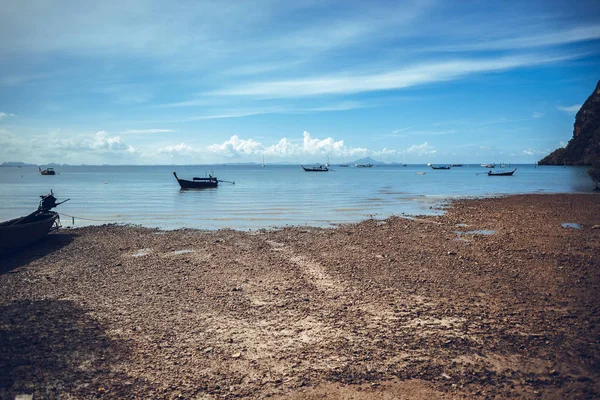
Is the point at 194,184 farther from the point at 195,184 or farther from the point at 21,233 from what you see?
the point at 21,233

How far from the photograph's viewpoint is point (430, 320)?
8.26 metres

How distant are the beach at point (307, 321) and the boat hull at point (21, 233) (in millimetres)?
601

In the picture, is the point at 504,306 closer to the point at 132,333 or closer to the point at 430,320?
the point at 430,320

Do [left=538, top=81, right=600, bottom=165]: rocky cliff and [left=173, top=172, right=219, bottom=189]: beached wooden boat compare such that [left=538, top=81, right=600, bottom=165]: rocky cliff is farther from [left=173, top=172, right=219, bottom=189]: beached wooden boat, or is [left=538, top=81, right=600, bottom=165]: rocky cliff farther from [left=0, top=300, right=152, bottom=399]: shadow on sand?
[left=0, top=300, right=152, bottom=399]: shadow on sand

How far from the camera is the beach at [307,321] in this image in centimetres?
607

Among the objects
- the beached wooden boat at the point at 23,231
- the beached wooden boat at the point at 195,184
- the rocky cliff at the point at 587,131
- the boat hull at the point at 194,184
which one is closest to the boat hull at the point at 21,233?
the beached wooden boat at the point at 23,231

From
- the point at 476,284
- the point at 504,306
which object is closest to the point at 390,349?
the point at 504,306

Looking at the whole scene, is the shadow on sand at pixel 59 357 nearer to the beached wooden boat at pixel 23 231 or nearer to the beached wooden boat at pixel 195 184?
the beached wooden boat at pixel 23 231

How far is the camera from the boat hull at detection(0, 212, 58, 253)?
15188mm

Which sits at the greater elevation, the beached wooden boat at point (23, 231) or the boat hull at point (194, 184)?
the boat hull at point (194, 184)

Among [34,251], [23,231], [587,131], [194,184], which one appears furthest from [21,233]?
[587,131]

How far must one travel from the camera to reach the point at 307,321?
27.5 ft

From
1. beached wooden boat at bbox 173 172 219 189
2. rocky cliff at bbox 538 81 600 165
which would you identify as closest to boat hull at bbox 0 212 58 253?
beached wooden boat at bbox 173 172 219 189

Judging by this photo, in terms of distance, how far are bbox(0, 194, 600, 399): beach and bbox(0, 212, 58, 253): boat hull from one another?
0.60 metres
